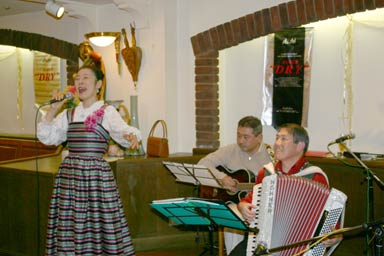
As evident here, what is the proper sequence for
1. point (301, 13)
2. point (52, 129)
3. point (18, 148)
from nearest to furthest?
point (52, 129) → point (301, 13) → point (18, 148)

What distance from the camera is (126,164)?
15.6ft

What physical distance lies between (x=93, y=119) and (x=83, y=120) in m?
0.07

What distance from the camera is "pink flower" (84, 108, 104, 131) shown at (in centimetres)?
355

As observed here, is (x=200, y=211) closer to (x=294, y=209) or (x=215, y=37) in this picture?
(x=294, y=209)

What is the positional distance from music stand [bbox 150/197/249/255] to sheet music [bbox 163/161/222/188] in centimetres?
89

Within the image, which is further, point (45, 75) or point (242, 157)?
point (45, 75)

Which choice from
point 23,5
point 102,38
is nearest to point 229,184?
point 102,38

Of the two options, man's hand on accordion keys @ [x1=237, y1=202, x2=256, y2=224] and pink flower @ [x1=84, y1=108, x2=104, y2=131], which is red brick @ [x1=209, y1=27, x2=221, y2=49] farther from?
man's hand on accordion keys @ [x1=237, y1=202, x2=256, y2=224]

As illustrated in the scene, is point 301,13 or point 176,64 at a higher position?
point 301,13

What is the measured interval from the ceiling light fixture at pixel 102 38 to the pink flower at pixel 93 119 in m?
1.85

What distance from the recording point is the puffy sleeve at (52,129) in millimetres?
3629

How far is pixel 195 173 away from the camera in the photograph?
156 inches

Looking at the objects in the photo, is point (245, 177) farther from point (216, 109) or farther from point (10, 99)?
point (10, 99)

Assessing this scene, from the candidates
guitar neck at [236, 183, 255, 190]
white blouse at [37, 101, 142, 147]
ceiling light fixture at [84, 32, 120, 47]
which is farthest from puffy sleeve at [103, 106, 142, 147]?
ceiling light fixture at [84, 32, 120, 47]
